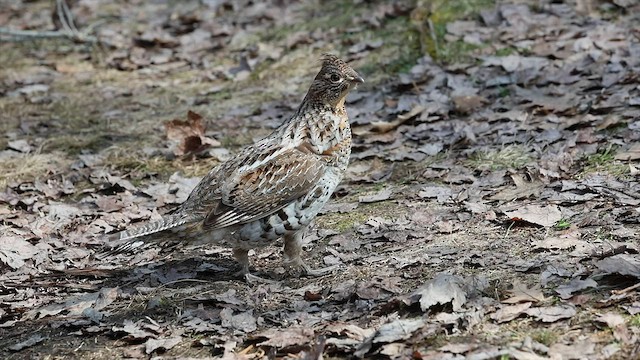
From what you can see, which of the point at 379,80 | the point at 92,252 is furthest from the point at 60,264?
the point at 379,80

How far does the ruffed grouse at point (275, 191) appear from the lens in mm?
6219

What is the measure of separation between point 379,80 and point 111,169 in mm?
3063

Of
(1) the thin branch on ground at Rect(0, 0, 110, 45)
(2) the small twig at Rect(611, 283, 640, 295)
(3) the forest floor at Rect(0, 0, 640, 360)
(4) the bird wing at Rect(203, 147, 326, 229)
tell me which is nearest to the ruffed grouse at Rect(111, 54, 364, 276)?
(4) the bird wing at Rect(203, 147, 326, 229)

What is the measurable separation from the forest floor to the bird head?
0.99 m

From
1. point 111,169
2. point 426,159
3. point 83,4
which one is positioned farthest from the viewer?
point 83,4

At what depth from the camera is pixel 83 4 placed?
14.7m

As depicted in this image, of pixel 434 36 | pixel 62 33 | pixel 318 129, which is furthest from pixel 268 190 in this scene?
pixel 62 33

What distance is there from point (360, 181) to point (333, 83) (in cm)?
150

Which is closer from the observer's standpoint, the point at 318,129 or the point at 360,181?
the point at 318,129

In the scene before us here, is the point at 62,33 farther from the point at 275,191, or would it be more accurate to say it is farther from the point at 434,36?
the point at 275,191

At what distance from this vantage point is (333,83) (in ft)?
21.3

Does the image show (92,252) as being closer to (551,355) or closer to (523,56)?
(551,355)

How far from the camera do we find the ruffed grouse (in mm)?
6219

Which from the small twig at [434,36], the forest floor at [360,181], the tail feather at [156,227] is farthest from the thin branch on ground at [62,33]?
the tail feather at [156,227]
